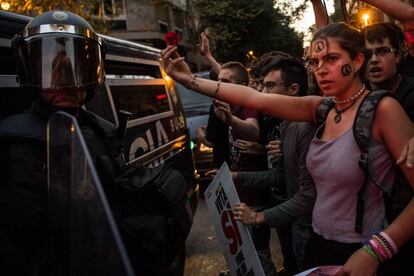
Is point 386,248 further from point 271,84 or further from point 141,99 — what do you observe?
point 141,99

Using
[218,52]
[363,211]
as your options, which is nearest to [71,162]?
[363,211]

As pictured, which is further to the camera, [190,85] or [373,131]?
[190,85]

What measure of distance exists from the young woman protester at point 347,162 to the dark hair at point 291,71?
2.59ft

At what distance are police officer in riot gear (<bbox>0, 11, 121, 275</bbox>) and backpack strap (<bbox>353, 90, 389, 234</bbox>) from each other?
1013 millimetres

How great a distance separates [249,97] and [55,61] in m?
0.98

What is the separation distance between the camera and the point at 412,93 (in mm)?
1988

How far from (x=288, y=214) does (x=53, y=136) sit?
1.44m

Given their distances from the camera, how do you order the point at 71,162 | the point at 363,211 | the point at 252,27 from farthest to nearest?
1. the point at 252,27
2. the point at 363,211
3. the point at 71,162

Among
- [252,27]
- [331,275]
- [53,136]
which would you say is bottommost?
[331,275]

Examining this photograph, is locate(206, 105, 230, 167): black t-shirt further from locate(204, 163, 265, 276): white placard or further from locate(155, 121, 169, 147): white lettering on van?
locate(204, 163, 265, 276): white placard

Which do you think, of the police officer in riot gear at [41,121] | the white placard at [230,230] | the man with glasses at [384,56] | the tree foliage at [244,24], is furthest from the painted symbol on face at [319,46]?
the tree foliage at [244,24]

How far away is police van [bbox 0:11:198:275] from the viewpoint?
2061 mm

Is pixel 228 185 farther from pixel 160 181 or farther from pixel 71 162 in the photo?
pixel 71 162

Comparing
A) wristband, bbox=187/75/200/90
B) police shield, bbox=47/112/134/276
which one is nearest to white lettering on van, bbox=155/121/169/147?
wristband, bbox=187/75/200/90
